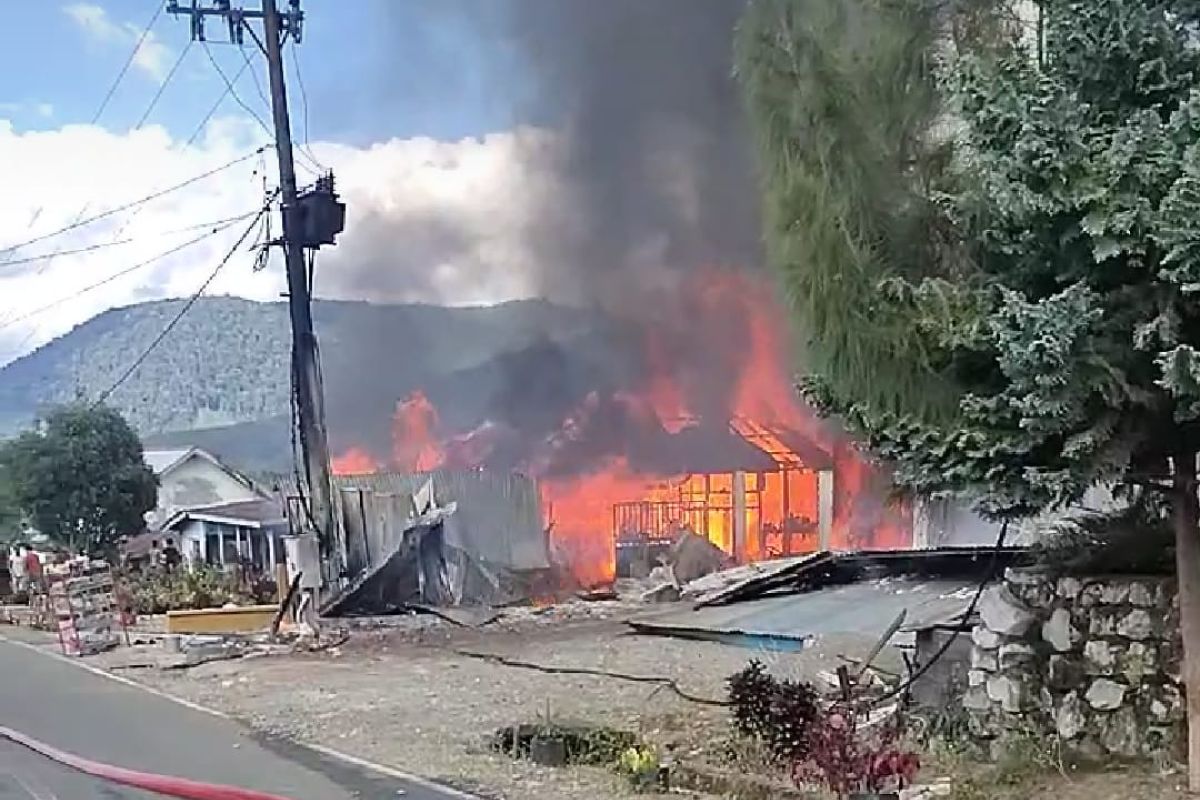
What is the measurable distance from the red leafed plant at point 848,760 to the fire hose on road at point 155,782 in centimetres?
325

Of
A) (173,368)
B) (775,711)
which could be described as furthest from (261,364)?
(775,711)

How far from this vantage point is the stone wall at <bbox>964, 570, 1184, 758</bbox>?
8.49 m

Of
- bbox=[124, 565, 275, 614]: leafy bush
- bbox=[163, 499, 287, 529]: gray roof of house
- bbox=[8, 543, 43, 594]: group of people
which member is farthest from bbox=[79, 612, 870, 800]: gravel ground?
bbox=[163, 499, 287, 529]: gray roof of house

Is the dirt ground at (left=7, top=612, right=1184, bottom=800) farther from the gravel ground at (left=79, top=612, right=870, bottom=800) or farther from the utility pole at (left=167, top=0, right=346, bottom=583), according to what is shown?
the utility pole at (left=167, top=0, right=346, bottom=583)

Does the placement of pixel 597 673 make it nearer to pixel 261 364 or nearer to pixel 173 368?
pixel 261 364

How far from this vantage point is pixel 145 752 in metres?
11.1

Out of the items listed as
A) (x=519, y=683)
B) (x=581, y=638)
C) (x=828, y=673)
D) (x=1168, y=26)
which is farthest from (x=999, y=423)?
(x=581, y=638)

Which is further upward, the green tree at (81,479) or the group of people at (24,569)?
the green tree at (81,479)

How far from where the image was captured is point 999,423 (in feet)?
25.4

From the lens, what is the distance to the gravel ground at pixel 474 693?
1013 centimetres

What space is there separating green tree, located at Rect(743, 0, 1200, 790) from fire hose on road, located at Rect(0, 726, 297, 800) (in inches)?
173

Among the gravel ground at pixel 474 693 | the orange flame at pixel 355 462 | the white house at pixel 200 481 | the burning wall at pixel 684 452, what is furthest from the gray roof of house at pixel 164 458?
the gravel ground at pixel 474 693

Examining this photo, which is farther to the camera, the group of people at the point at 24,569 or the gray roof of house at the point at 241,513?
the gray roof of house at the point at 241,513

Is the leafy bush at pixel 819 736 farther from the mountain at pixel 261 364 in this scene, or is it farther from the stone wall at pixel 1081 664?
the mountain at pixel 261 364
